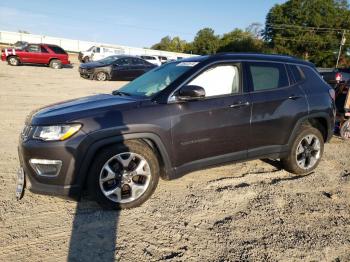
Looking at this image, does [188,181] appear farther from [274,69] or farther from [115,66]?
[115,66]

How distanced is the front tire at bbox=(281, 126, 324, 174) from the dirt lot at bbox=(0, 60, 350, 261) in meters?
0.16

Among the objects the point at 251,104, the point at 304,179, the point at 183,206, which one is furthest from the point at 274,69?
the point at 183,206

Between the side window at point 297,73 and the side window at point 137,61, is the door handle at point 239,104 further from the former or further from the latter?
the side window at point 137,61

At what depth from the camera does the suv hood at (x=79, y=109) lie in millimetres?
3641

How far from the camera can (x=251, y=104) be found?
4.52 m

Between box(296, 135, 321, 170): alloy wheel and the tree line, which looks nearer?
box(296, 135, 321, 170): alloy wheel

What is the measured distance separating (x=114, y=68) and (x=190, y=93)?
15331mm

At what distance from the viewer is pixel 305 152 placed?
5.26 metres

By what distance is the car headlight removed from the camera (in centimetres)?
354

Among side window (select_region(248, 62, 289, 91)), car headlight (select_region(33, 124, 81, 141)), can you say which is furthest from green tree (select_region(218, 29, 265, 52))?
car headlight (select_region(33, 124, 81, 141))

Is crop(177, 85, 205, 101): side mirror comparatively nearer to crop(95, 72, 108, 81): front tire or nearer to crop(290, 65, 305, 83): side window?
crop(290, 65, 305, 83): side window

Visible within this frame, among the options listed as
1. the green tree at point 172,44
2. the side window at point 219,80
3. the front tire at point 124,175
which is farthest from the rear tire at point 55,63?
the green tree at point 172,44

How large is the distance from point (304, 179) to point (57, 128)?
3593 mm

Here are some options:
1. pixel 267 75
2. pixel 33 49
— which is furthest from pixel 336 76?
pixel 33 49
